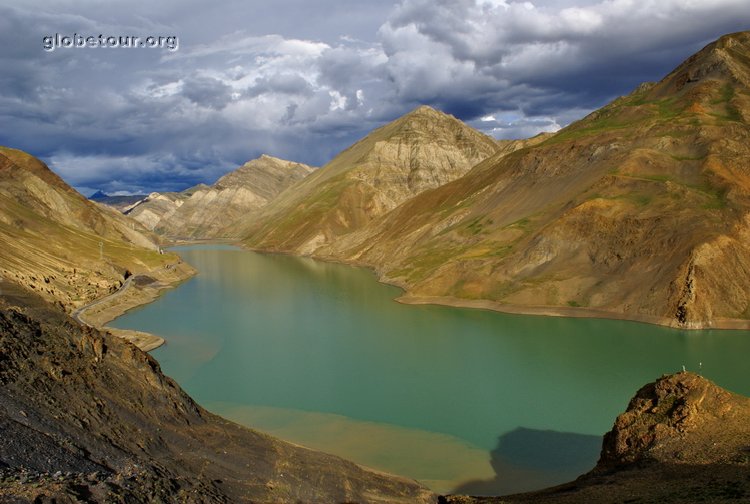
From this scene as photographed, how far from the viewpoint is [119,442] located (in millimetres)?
19906

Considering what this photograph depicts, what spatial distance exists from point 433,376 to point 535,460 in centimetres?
1514

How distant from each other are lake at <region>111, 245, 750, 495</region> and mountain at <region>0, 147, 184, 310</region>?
9.23 m

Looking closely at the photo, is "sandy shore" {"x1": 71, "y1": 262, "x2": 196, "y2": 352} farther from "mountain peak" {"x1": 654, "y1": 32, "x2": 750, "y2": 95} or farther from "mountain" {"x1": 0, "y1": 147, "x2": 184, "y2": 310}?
"mountain peak" {"x1": 654, "y1": 32, "x2": 750, "y2": 95}

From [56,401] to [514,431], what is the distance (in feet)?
76.8

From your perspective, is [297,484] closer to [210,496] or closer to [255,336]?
[210,496]

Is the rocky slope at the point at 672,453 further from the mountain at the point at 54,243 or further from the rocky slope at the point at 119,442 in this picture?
the mountain at the point at 54,243

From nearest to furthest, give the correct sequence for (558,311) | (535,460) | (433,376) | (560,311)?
(535,460) → (433,376) → (560,311) → (558,311)

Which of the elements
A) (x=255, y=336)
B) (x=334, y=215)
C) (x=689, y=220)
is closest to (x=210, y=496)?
(x=255, y=336)

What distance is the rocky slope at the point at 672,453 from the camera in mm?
19062

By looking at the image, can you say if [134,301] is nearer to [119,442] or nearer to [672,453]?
[119,442]

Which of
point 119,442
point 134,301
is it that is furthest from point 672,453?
point 134,301

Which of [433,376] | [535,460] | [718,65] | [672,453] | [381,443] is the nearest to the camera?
[672,453]

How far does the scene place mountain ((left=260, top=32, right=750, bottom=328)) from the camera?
63375 millimetres

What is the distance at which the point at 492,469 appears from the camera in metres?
28.2
